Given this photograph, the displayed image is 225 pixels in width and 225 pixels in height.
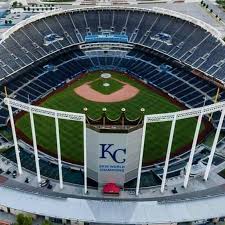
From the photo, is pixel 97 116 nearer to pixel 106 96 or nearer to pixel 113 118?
pixel 113 118

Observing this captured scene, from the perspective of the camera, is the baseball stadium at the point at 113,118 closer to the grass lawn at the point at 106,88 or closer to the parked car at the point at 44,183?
the parked car at the point at 44,183

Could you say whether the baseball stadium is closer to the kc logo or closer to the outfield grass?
the kc logo

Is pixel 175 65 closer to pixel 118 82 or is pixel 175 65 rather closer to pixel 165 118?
pixel 118 82

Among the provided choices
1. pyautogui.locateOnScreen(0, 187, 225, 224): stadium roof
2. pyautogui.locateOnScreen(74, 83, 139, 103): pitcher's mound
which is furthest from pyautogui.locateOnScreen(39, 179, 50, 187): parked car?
pyautogui.locateOnScreen(74, 83, 139, 103): pitcher's mound

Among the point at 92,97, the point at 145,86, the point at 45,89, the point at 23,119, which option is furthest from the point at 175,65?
the point at 23,119

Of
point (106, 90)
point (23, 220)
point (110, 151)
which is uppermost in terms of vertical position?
point (106, 90)

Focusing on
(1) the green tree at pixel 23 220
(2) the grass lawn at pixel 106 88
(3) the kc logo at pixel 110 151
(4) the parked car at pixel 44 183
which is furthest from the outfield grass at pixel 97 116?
(1) the green tree at pixel 23 220

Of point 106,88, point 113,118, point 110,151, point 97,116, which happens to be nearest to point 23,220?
point 110,151
